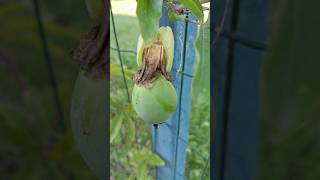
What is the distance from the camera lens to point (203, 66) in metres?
0.48

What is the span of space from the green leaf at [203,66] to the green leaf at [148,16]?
9cm

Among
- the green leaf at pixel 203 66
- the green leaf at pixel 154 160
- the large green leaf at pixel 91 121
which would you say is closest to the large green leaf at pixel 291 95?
the green leaf at pixel 203 66

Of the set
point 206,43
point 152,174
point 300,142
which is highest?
point 206,43

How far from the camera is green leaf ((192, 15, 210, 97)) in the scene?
1.54 ft

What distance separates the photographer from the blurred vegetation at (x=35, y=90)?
310mm

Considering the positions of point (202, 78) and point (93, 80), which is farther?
point (202, 78)

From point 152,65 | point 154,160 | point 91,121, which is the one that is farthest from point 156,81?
point 154,160

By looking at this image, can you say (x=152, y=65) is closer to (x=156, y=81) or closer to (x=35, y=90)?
(x=156, y=81)

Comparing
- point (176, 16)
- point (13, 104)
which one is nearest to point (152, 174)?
point (176, 16)

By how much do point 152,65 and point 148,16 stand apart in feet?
0.30

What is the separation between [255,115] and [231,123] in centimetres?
3

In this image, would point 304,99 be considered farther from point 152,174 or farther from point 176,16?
point 152,174

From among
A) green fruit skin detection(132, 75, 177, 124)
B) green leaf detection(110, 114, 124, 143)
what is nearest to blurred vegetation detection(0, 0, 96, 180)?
green fruit skin detection(132, 75, 177, 124)

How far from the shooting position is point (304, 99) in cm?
44
